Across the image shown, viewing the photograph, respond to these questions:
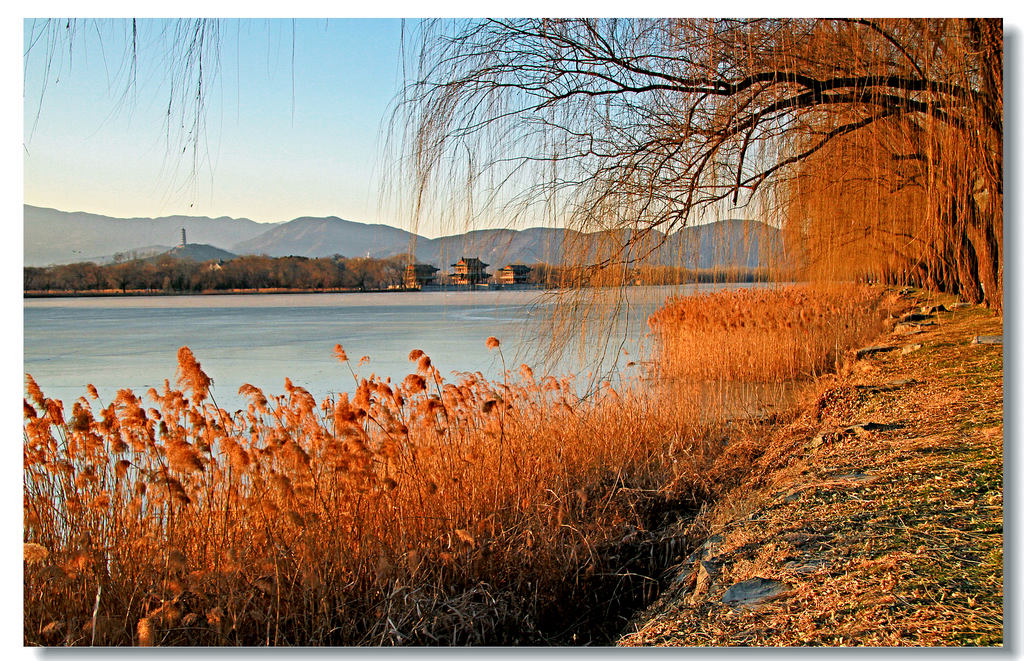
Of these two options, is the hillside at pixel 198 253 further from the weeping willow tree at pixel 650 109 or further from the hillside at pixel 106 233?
the weeping willow tree at pixel 650 109

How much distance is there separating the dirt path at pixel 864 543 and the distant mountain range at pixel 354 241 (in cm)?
96

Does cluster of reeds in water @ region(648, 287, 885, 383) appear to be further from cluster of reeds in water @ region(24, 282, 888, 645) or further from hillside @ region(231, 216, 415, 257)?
cluster of reeds in water @ region(24, 282, 888, 645)

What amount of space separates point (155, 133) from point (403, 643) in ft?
6.37

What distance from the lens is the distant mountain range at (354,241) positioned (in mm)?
2434

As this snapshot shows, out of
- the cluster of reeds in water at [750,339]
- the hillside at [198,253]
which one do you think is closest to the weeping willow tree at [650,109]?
the hillside at [198,253]

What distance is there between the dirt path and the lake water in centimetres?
84

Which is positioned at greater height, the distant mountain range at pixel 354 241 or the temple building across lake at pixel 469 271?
the distant mountain range at pixel 354 241

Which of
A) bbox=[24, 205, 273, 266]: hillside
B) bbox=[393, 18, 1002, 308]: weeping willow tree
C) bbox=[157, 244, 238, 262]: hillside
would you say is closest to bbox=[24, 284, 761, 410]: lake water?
bbox=[24, 205, 273, 266]: hillside

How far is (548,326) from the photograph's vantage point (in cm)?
257

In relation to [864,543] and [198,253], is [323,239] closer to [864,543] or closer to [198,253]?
[198,253]

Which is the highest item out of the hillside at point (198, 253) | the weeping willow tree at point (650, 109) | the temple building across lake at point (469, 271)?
the weeping willow tree at point (650, 109)

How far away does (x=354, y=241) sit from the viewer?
132 inches

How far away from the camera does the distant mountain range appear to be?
2.43 m
